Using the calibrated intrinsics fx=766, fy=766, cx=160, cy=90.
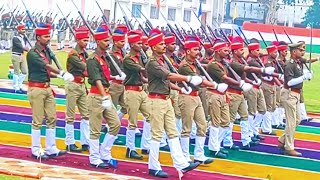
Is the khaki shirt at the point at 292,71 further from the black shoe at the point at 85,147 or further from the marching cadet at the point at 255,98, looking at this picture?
the black shoe at the point at 85,147

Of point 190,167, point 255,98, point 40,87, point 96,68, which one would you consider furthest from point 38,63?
point 255,98

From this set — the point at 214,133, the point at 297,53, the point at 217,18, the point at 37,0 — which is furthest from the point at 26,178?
the point at 217,18

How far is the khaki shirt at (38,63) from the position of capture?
1050cm

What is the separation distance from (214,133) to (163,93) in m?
1.94

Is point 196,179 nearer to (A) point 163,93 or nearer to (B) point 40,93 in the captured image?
(A) point 163,93

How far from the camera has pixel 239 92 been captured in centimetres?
1265

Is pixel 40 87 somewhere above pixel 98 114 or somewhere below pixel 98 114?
above

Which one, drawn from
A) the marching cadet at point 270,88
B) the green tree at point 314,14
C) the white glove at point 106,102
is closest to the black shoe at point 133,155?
the white glove at point 106,102

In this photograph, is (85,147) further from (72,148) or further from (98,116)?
(98,116)

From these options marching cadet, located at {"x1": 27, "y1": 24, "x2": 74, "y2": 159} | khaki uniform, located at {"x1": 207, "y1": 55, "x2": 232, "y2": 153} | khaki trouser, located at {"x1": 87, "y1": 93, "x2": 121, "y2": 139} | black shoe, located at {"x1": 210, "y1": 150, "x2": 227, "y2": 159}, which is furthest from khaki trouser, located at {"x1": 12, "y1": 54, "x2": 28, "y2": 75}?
khaki trouser, located at {"x1": 87, "y1": 93, "x2": 121, "y2": 139}

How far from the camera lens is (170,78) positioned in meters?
9.82

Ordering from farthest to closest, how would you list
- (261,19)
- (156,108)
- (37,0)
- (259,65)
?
(261,19)
(37,0)
(259,65)
(156,108)

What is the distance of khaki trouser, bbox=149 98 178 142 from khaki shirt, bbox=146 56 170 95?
15 cm

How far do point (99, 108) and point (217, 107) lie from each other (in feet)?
7.06
